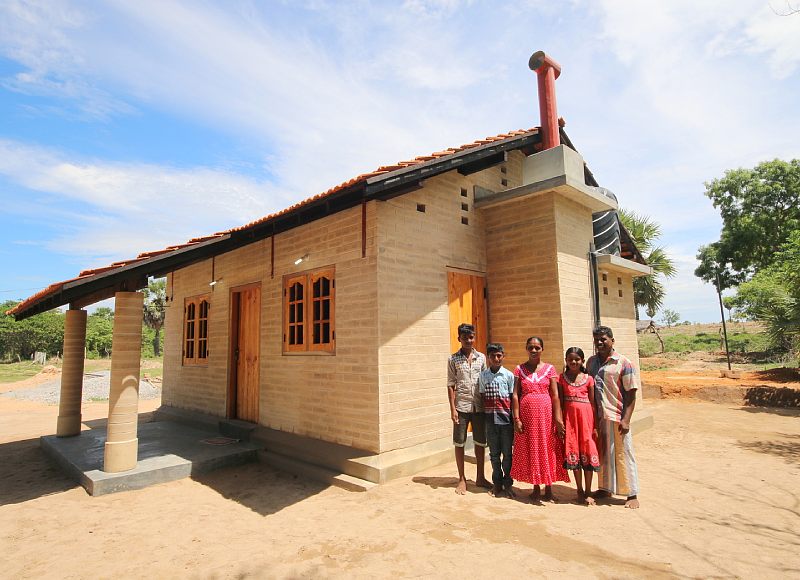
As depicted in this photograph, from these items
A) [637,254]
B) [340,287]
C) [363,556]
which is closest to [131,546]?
[363,556]

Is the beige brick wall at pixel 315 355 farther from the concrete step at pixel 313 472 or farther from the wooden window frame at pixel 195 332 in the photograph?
the concrete step at pixel 313 472

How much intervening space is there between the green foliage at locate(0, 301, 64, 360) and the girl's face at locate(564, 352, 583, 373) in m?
42.4

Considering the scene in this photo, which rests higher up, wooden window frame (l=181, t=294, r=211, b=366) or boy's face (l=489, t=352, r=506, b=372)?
wooden window frame (l=181, t=294, r=211, b=366)

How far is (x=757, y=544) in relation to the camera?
3.39 metres

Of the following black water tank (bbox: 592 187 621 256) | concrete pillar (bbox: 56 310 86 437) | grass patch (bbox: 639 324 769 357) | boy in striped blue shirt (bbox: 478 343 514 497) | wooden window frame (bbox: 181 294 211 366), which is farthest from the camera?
grass patch (bbox: 639 324 769 357)

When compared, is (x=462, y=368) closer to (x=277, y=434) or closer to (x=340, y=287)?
(x=340, y=287)

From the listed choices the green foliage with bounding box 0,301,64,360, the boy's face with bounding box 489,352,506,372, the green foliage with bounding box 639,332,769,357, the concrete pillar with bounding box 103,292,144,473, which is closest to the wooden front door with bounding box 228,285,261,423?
the concrete pillar with bounding box 103,292,144,473

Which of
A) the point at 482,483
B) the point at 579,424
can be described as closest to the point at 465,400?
the point at 482,483

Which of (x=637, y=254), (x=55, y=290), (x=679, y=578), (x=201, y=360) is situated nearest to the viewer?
(x=679, y=578)

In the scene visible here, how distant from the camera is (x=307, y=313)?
6527mm

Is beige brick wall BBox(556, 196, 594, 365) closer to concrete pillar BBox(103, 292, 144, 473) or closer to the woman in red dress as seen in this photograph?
the woman in red dress

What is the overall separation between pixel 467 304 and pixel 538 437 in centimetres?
275

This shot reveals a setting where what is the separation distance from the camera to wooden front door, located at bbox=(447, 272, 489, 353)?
21.4ft

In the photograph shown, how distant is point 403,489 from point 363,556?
1.48 metres
